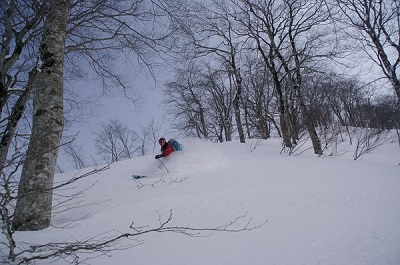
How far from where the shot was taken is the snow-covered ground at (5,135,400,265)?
1870 millimetres

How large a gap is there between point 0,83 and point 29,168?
11.9 ft

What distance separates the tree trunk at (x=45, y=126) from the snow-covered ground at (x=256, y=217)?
29cm

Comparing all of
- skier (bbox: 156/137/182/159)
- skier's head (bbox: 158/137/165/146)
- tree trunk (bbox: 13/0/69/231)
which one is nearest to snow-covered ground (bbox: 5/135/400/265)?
tree trunk (bbox: 13/0/69/231)

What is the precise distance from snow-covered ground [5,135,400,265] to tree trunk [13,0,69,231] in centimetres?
29

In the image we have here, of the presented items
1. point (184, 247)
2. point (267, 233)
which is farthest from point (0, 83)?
point (267, 233)

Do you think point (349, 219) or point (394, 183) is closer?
point (349, 219)

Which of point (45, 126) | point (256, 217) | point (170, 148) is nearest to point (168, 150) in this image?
point (170, 148)

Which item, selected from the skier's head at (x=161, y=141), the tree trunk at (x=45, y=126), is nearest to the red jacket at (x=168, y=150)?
the skier's head at (x=161, y=141)

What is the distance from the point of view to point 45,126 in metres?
2.86

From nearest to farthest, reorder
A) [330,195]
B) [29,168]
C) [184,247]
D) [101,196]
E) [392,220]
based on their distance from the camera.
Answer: [184,247] < [392,220] < [29,168] < [330,195] < [101,196]

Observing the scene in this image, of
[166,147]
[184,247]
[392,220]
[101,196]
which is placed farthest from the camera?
[166,147]

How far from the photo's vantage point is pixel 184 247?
2014 millimetres

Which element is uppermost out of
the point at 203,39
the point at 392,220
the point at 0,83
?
the point at 203,39

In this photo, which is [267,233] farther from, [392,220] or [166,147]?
[166,147]
